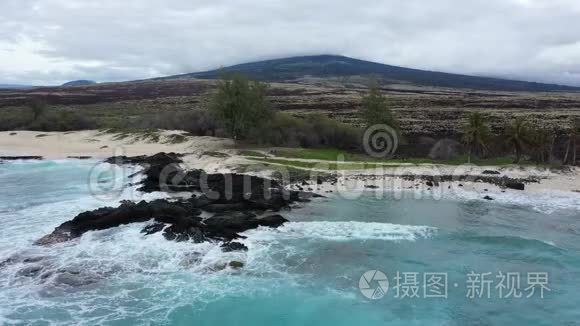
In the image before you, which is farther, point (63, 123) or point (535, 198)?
point (63, 123)

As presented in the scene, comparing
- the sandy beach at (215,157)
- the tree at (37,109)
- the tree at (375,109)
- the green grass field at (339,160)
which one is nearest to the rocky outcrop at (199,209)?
the sandy beach at (215,157)

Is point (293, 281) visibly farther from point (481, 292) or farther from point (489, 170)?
point (489, 170)

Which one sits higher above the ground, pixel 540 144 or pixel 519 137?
pixel 519 137

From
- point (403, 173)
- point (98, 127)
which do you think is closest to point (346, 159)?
point (403, 173)

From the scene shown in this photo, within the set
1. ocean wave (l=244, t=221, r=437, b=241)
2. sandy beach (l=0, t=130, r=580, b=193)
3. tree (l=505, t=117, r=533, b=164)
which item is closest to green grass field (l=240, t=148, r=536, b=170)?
tree (l=505, t=117, r=533, b=164)

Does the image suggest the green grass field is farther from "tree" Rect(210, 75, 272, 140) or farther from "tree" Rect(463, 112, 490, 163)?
"tree" Rect(210, 75, 272, 140)

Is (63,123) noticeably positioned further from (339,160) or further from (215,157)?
(339,160)

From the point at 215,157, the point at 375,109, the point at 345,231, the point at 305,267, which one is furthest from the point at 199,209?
the point at 375,109
